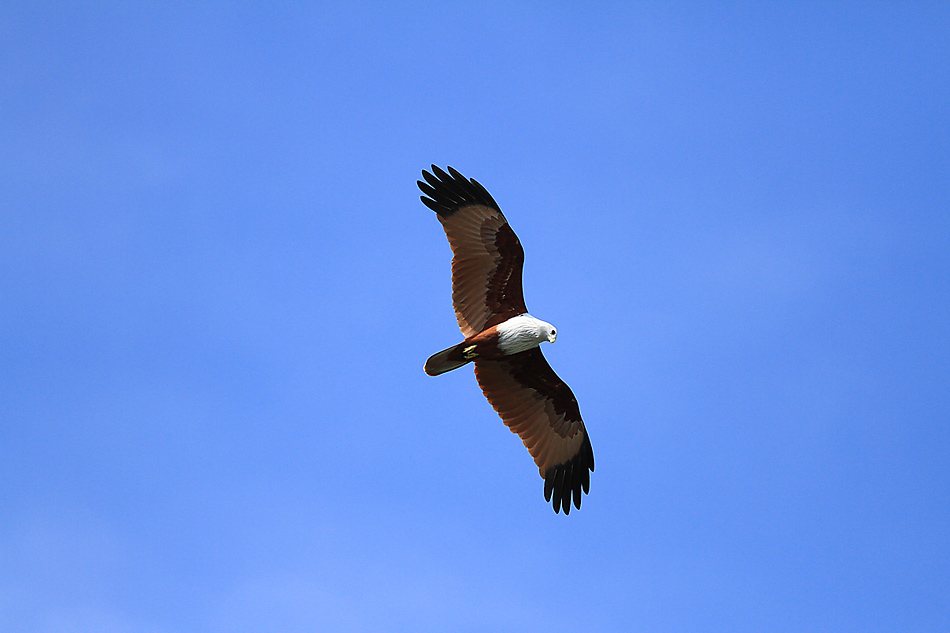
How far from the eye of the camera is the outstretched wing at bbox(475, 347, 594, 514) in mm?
12961

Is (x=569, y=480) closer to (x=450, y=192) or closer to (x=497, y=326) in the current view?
(x=497, y=326)

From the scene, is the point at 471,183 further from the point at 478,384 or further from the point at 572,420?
the point at 572,420

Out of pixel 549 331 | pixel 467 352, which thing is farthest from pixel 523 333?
pixel 467 352

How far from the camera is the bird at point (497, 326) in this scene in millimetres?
12312

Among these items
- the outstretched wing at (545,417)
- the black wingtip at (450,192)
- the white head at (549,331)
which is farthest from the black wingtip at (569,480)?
the black wingtip at (450,192)

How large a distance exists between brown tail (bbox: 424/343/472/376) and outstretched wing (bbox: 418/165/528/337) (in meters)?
0.39

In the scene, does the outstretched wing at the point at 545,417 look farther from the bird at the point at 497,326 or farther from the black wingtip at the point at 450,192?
the black wingtip at the point at 450,192

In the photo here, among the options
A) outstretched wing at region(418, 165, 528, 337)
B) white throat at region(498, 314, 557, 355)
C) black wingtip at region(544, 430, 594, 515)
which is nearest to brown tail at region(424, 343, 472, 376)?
outstretched wing at region(418, 165, 528, 337)

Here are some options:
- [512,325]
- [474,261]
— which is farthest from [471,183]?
[512,325]

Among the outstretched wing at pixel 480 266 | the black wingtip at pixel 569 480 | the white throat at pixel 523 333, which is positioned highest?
the outstretched wing at pixel 480 266

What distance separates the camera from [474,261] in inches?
494

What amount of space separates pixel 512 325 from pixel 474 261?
4.03 ft

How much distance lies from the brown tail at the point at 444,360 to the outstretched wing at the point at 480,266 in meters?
0.39

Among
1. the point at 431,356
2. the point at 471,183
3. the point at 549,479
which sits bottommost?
the point at 549,479
